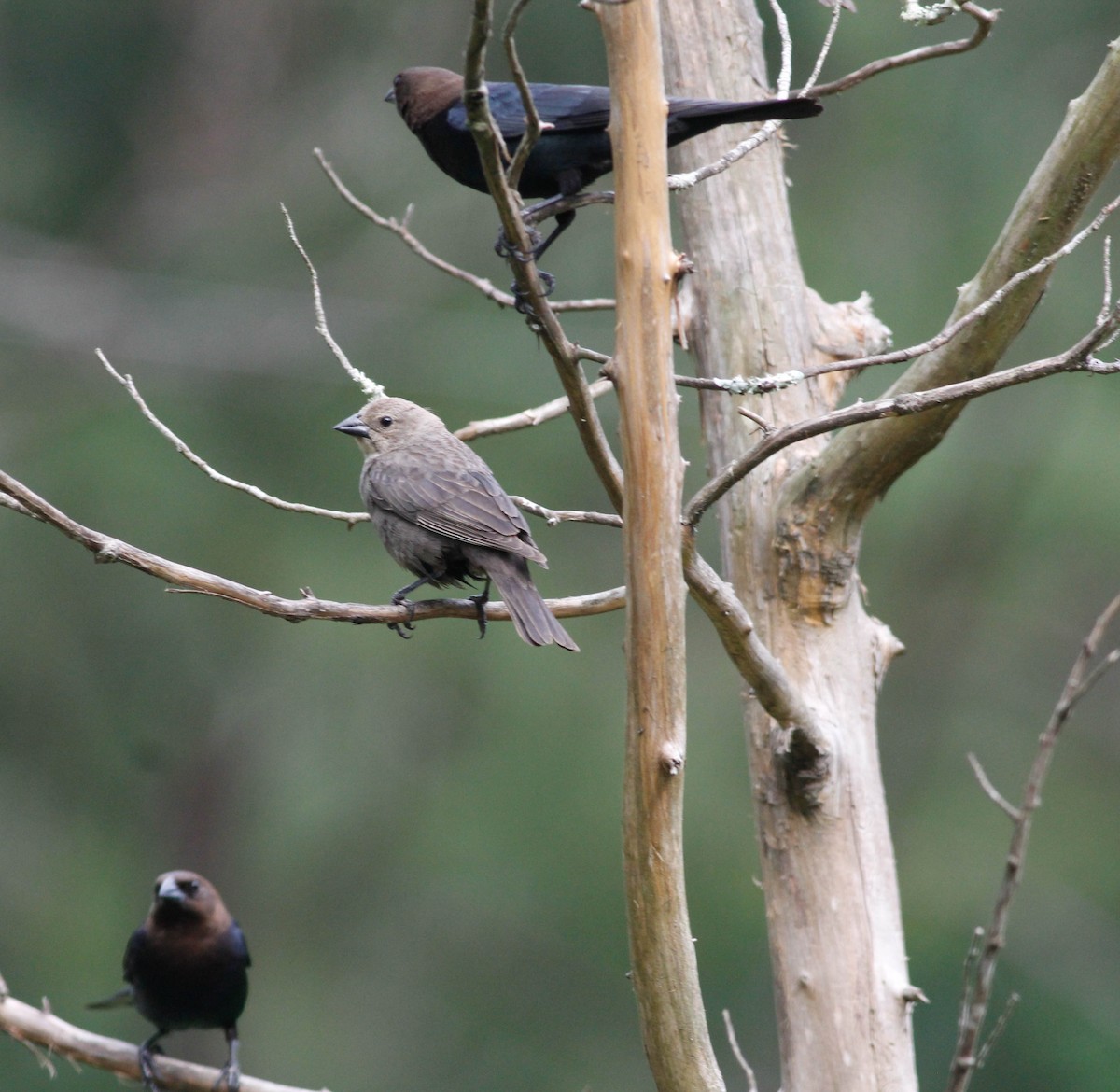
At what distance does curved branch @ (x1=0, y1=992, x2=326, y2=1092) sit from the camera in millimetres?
4250

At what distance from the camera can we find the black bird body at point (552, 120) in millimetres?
3404

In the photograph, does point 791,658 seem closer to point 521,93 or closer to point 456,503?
point 456,503

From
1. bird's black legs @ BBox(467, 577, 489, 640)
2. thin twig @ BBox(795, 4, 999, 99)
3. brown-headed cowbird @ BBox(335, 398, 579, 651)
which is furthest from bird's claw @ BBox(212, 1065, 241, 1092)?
thin twig @ BBox(795, 4, 999, 99)

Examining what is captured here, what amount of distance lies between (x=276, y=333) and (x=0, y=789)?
4024 mm

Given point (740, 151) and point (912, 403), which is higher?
point (740, 151)

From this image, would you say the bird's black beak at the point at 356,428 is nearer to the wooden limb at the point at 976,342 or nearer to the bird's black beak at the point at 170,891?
the wooden limb at the point at 976,342

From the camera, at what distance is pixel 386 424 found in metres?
4.88

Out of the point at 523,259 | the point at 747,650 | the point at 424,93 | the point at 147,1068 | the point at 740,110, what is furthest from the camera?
the point at 147,1068

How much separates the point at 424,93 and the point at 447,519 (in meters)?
1.39

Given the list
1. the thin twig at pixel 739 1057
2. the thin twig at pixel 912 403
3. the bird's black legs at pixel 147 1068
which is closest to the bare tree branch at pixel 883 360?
the thin twig at pixel 912 403

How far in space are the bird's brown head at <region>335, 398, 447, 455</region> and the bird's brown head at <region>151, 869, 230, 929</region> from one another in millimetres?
1903

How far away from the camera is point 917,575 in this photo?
37.3 feet

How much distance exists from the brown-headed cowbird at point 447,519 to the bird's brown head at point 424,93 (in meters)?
0.94

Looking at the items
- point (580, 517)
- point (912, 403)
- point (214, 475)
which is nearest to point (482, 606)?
point (580, 517)
